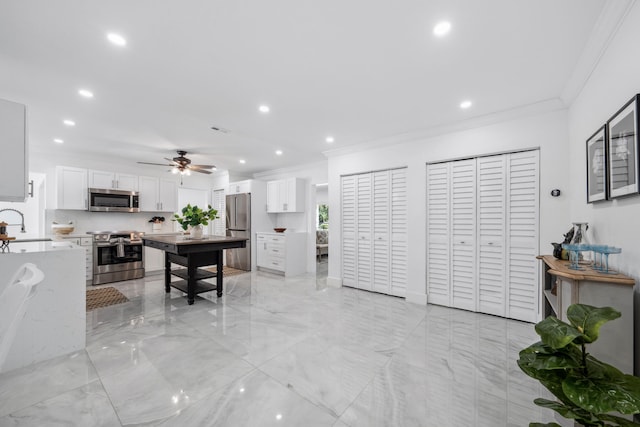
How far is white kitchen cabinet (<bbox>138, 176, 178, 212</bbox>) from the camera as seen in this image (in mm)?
5879

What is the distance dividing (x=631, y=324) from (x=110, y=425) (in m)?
3.03

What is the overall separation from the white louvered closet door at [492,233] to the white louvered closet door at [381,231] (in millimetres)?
1298

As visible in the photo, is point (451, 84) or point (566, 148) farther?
point (566, 148)

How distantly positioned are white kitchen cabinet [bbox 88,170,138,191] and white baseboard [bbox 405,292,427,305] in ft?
19.3

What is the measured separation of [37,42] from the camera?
77.2 inches

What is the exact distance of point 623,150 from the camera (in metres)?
1.66

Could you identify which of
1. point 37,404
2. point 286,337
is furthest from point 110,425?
point 286,337

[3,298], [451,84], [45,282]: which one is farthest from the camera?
[451,84]

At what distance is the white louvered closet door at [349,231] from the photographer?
471 cm

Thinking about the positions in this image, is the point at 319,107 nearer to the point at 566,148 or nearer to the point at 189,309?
the point at 566,148

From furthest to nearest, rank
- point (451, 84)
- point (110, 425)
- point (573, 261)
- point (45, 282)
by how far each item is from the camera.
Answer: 1. point (451, 84)
2. point (45, 282)
3. point (573, 261)
4. point (110, 425)

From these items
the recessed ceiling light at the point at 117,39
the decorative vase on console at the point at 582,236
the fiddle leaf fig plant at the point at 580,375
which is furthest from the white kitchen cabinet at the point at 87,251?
the decorative vase on console at the point at 582,236

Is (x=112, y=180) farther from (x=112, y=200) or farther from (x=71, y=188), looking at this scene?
(x=71, y=188)

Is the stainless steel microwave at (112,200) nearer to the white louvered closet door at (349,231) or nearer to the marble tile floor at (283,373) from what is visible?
the marble tile floor at (283,373)
